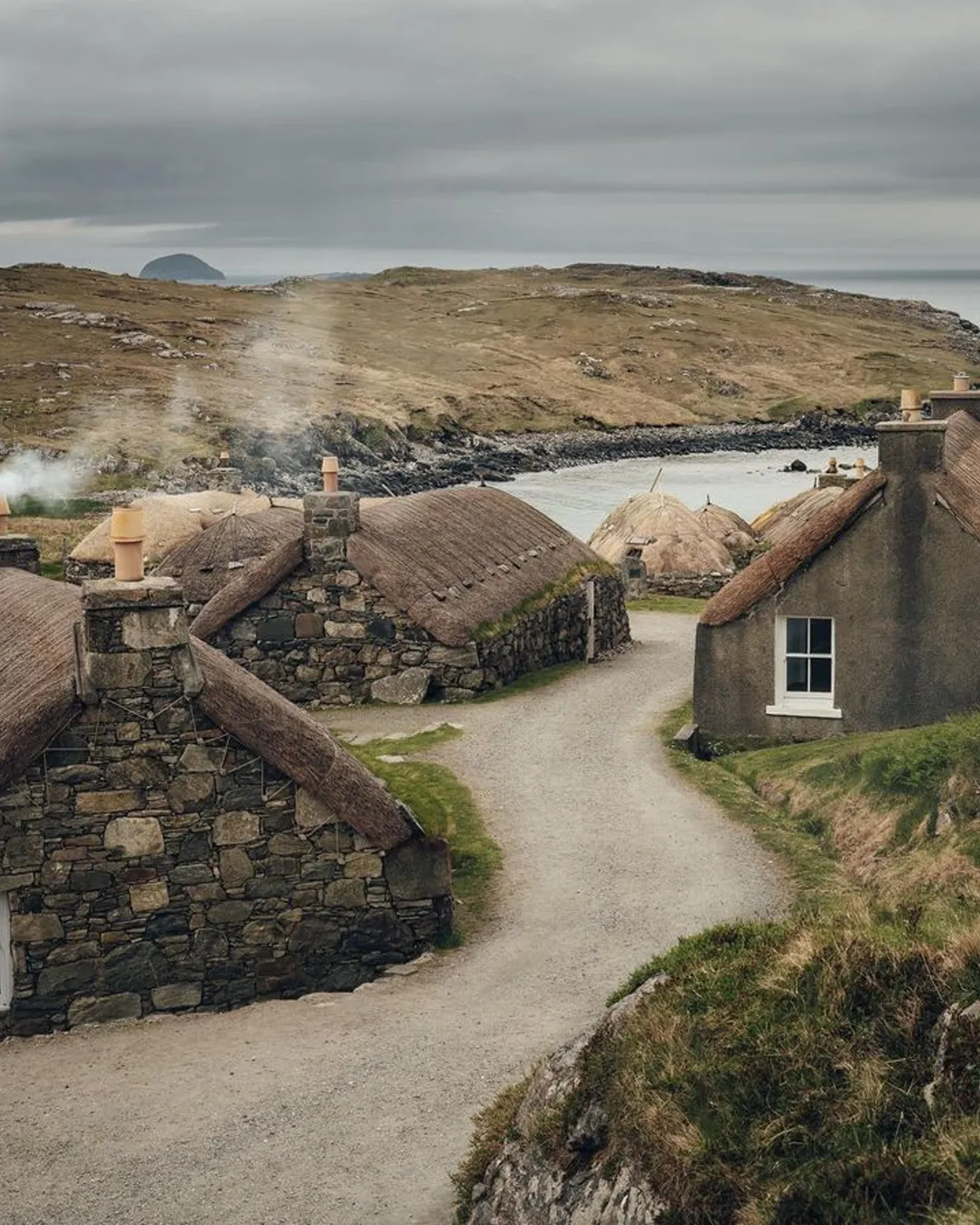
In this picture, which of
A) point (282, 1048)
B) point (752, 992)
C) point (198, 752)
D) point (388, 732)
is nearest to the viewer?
point (752, 992)

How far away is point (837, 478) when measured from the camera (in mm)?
55781

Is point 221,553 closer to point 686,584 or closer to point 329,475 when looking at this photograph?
point 329,475

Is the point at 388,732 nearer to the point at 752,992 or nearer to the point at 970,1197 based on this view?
the point at 752,992

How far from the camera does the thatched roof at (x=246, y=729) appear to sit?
18.2 m

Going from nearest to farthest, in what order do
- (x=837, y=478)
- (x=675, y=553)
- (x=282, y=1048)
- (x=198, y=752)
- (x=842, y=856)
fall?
(x=282, y=1048) → (x=198, y=752) → (x=842, y=856) → (x=675, y=553) → (x=837, y=478)

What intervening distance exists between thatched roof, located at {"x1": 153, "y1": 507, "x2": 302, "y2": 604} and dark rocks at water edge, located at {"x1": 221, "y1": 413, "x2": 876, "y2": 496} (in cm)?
6062

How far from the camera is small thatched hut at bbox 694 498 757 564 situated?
180ft

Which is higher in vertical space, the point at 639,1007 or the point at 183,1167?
the point at 639,1007

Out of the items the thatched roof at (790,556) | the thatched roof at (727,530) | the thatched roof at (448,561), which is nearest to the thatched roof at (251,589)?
the thatched roof at (448,561)

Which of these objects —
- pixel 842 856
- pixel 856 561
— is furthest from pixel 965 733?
pixel 856 561

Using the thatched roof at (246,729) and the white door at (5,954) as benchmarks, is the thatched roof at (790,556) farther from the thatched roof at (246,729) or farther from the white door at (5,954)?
the white door at (5,954)

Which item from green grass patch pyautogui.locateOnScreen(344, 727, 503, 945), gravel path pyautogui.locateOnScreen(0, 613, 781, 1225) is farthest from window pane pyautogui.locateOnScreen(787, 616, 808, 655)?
green grass patch pyautogui.locateOnScreen(344, 727, 503, 945)

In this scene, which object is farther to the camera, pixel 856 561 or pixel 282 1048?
pixel 856 561

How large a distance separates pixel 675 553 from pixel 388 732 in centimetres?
2216
